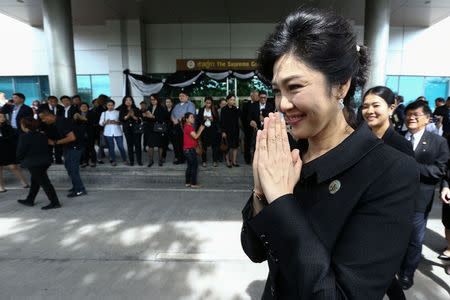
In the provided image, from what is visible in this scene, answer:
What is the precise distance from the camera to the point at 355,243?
79 cm

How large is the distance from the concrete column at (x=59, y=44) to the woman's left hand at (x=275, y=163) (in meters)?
10.1

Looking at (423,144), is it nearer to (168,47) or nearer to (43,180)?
(43,180)

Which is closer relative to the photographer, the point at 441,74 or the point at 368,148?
the point at 368,148

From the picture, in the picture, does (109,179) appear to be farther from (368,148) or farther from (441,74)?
(441,74)

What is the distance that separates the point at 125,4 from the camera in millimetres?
10594

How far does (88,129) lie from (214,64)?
7.33m

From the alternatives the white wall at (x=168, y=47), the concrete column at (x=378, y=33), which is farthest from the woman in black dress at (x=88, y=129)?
the concrete column at (x=378, y=33)

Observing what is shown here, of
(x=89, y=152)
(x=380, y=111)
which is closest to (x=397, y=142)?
(x=380, y=111)

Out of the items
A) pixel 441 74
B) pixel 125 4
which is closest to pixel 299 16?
pixel 125 4

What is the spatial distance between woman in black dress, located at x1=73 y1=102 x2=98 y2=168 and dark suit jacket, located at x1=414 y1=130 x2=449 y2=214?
6.96 m

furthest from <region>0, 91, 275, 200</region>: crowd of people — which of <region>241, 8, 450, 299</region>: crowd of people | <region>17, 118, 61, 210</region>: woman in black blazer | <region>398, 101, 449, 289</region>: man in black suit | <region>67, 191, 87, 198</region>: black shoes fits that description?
<region>241, 8, 450, 299</region>: crowd of people

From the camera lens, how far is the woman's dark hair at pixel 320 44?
34.7 inches

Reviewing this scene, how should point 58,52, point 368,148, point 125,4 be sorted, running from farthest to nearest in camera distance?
point 125,4 < point 58,52 < point 368,148

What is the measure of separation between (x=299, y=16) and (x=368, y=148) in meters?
0.50
